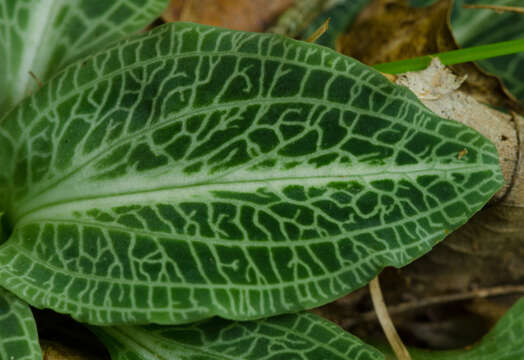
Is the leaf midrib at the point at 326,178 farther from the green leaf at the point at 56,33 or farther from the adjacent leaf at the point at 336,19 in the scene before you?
the adjacent leaf at the point at 336,19

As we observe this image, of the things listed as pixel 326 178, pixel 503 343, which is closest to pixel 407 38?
pixel 326 178

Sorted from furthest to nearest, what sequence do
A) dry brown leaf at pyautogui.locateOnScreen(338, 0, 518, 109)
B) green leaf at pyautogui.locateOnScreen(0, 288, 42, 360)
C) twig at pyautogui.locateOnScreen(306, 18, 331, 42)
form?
dry brown leaf at pyautogui.locateOnScreen(338, 0, 518, 109)
twig at pyautogui.locateOnScreen(306, 18, 331, 42)
green leaf at pyautogui.locateOnScreen(0, 288, 42, 360)

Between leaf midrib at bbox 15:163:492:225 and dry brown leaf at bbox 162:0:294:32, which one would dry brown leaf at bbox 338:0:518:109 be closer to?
dry brown leaf at bbox 162:0:294:32

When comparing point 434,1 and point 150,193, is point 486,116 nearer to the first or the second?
point 434,1

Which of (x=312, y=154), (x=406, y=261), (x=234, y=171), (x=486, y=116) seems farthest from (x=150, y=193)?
(x=486, y=116)

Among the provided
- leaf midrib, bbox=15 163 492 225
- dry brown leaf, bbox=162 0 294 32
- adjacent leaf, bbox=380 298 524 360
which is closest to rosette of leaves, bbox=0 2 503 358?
leaf midrib, bbox=15 163 492 225

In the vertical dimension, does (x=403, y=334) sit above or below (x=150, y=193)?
below

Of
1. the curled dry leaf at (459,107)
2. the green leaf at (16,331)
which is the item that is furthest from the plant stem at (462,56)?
the green leaf at (16,331)
